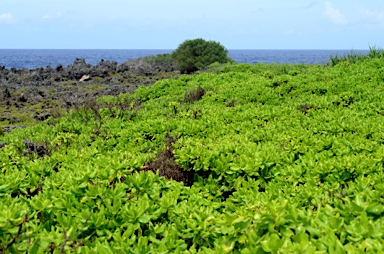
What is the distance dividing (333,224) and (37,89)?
26.5 m

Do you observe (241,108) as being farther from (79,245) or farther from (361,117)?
(79,245)

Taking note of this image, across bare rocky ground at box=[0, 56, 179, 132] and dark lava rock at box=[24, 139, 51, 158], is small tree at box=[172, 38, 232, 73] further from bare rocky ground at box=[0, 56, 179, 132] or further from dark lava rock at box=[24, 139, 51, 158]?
dark lava rock at box=[24, 139, 51, 158]

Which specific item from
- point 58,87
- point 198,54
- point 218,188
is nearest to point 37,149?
point 218,188

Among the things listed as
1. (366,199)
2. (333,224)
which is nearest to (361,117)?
(366,199)

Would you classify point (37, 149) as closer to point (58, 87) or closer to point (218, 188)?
point (218, 188)

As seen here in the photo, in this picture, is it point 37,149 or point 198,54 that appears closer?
point 37,149

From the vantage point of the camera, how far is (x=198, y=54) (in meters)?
35.7

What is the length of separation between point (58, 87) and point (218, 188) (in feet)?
85.8

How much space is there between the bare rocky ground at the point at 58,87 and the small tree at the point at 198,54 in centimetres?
158

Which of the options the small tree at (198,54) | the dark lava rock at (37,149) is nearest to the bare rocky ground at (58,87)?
the small tree at (198,54)

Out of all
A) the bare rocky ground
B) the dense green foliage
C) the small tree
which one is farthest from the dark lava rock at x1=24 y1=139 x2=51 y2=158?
the small tree

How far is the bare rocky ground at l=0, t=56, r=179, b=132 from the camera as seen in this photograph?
1931cm

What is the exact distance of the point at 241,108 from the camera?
9547 mm

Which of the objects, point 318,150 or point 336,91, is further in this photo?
point 336,91
